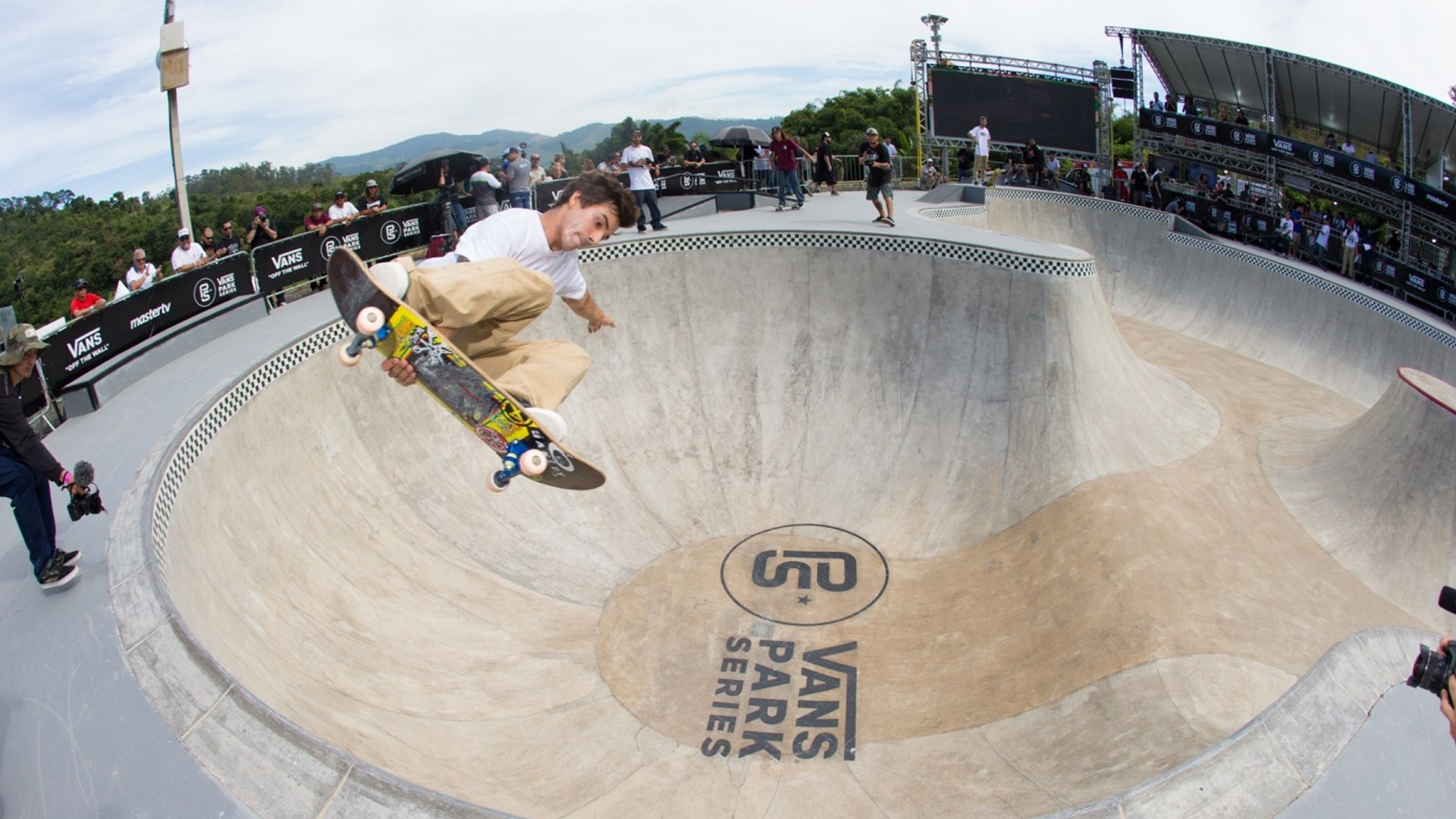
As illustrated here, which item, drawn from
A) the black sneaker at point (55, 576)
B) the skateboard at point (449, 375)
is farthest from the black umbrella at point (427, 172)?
the skateboard at point (449, 375)

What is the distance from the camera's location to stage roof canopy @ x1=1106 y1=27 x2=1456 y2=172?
1809cm

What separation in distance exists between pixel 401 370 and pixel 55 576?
293 cm

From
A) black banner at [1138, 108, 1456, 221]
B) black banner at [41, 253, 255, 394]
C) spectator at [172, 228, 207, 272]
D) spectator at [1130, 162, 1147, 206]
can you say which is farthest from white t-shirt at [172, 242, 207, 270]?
black banner at [1138, 108, 1456, 221]

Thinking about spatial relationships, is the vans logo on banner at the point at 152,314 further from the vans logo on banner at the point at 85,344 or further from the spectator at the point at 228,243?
the spectator at the point at 228,243

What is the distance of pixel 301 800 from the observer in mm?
3803

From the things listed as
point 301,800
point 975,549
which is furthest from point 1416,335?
point 301,800

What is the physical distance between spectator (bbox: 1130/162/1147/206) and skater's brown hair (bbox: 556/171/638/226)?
1796 cm

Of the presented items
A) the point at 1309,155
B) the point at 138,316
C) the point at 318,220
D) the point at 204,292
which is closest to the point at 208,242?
the point at 318,220

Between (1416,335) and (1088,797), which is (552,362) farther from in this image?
(1416,335)

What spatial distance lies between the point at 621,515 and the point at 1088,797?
5.65 meters

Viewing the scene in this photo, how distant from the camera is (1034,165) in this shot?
847 inches

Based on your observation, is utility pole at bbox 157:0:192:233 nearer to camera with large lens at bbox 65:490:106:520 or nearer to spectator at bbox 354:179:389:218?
spectator at bbox 354:179:389:218

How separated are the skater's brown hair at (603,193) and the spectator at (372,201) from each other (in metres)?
9.93

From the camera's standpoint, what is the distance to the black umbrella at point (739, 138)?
69.7 ft
